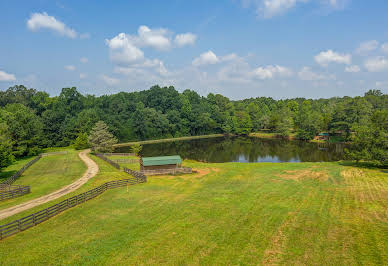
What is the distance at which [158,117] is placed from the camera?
113688mm

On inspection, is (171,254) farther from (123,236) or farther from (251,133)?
(251,133)

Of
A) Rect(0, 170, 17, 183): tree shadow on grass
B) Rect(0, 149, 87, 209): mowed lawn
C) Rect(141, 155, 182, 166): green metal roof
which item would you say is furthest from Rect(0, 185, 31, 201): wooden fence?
Rect(141, 155, 182, 166): green metal roof

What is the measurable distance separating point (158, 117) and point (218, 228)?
9828 centimetres

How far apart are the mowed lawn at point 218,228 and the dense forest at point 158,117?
25256 mm

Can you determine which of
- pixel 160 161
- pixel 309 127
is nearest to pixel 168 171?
pixel 160 161

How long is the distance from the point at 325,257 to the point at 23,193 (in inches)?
1289

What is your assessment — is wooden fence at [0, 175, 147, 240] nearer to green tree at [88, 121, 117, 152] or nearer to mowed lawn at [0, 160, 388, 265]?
mowed lawn at [0, 160, 388, 265]

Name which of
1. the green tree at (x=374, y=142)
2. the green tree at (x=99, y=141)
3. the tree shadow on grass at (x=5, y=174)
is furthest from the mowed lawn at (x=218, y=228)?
the green tree at (x=99, y=141)

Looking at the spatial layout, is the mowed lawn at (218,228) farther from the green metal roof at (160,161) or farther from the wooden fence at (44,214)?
the green metal roof at (160,161)

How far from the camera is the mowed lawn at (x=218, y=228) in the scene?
49.2 feet

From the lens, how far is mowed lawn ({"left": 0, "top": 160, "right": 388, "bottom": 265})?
49.2 feet

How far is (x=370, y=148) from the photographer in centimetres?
4325

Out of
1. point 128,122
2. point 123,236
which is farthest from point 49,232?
point 128,122

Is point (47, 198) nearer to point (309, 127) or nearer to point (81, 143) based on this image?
point (81, 143)
